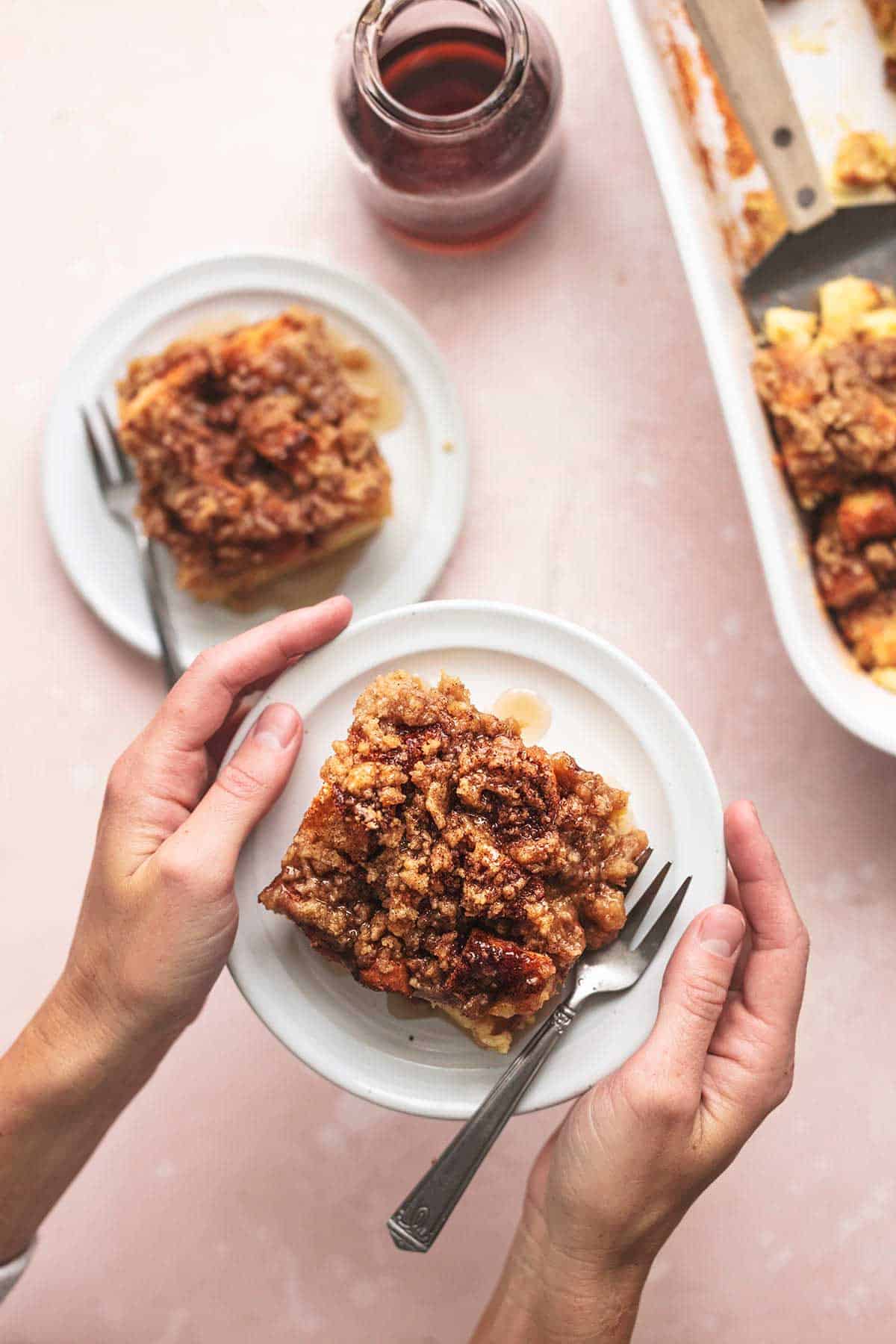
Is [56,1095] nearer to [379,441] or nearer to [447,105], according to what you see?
[379,441]

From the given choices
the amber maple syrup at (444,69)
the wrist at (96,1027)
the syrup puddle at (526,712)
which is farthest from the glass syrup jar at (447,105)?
the wrist at (96,1027)

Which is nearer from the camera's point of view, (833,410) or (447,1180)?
(447,1180)

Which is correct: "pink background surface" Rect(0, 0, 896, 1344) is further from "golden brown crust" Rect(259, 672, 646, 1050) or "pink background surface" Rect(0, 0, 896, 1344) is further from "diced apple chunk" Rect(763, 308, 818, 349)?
"golden brown crust" Rect(259, 672, 646, 1050)

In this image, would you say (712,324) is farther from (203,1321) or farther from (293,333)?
(203,1321)

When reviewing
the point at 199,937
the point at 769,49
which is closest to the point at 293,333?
the point at 769,49

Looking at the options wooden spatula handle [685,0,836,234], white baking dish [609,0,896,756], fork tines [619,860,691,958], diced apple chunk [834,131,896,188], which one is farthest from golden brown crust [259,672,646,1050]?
diced apple chunk [834,131,896,188]

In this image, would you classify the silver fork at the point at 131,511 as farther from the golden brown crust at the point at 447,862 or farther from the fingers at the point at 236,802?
the golden brown crust at the point at 447,862

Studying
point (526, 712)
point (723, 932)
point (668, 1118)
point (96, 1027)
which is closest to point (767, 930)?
point (723, 932)
